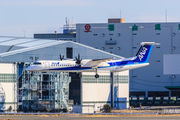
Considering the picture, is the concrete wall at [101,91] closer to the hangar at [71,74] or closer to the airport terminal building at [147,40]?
the hangar at [71,74]

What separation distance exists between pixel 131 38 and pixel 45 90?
191ft

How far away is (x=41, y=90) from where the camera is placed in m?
88.8

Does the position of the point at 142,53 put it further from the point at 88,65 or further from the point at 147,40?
the point at 147,40

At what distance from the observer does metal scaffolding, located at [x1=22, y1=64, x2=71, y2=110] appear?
88312 mm

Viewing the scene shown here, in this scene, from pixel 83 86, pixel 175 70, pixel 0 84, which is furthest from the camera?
pixel 175 70

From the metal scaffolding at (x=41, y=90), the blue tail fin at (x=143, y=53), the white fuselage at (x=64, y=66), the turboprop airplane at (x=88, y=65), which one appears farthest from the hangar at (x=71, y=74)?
the blue tail fin at (x=143, y=53)

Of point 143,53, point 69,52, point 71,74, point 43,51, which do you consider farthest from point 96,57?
point 143,53

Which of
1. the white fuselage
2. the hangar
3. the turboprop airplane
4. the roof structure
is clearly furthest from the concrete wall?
the white fuselage

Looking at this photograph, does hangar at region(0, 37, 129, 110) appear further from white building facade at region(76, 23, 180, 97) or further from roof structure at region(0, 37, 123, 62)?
white building facade at region(76, 23, 180, 97)

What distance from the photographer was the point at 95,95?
94.6 metres

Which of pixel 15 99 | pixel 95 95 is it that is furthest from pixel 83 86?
pixel 15 99

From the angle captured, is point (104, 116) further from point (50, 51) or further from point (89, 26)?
point (89, 26)

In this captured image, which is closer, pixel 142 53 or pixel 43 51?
pixel 142 53

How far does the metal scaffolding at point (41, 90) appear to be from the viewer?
88312 millimetres
